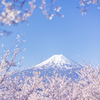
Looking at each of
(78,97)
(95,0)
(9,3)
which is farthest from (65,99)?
(9,3)

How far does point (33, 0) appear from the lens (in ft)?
6.33

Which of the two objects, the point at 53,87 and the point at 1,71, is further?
the point at 53,87

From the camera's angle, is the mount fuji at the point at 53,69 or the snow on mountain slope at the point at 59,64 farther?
the snow on mountain slope at the point at 59,64

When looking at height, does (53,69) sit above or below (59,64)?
above

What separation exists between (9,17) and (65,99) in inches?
306

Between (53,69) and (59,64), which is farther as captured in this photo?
(53,69)

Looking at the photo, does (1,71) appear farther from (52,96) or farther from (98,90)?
(98,90)

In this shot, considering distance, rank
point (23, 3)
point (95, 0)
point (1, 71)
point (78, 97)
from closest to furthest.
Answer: point (23, 3), point (95, 0), point (1, 71), point (78, 97)

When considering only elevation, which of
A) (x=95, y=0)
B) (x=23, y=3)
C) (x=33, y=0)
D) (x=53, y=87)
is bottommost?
(x=53, y=87)

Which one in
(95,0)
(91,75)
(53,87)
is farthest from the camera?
(91,75)

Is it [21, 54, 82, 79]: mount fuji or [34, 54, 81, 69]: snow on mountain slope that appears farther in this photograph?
[34, 54, 81, 69]: snow on mountain slope

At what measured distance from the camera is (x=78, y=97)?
276 inches

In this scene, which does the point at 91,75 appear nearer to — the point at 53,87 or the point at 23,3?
the point at 53,87

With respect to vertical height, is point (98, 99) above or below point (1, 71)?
below
